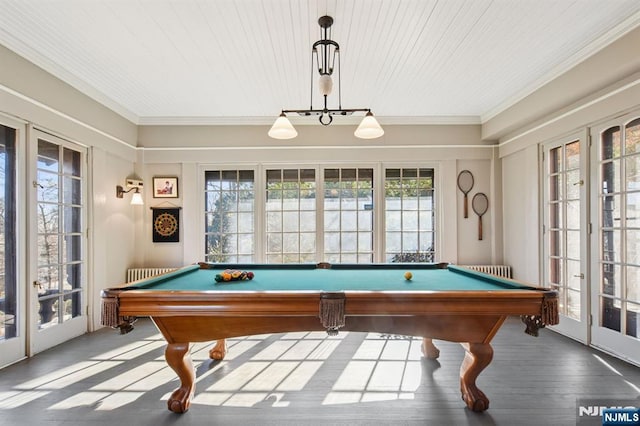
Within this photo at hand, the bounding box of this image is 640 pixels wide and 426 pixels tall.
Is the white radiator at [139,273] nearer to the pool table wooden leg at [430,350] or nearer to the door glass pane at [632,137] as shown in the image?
the pool table wooden leg at [430,350]

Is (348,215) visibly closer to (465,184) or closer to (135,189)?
(465,184)

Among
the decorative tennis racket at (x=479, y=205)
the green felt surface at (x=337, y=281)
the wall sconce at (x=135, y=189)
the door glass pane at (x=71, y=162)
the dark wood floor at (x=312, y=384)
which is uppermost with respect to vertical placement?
the door glass pane at (x=71, y=162)

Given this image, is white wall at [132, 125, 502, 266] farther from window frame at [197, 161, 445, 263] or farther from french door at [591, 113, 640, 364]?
french door at [591, 113, 640, 364]

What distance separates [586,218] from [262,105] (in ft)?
12.4

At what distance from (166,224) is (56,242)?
1.42m

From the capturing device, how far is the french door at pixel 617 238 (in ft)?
9.37

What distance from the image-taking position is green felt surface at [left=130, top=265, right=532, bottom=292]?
221 cm

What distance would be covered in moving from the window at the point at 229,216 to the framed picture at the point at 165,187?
1.43ft

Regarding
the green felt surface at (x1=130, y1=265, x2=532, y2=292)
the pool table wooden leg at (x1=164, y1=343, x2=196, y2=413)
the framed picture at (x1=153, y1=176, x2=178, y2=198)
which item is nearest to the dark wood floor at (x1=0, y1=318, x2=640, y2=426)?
the pool table wooden leg at (x1=164, y1=343, x2=196, y2=413)

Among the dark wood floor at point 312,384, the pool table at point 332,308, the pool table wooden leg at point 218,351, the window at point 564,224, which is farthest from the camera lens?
the window at point 564,224

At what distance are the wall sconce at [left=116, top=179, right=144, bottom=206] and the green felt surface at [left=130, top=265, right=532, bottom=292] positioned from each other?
197cm

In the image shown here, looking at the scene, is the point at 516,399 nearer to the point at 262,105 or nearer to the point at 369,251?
the point at 369,251

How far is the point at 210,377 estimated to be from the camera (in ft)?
8.69

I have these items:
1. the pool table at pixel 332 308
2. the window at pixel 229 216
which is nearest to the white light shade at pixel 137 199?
the window at pixel 229 216
